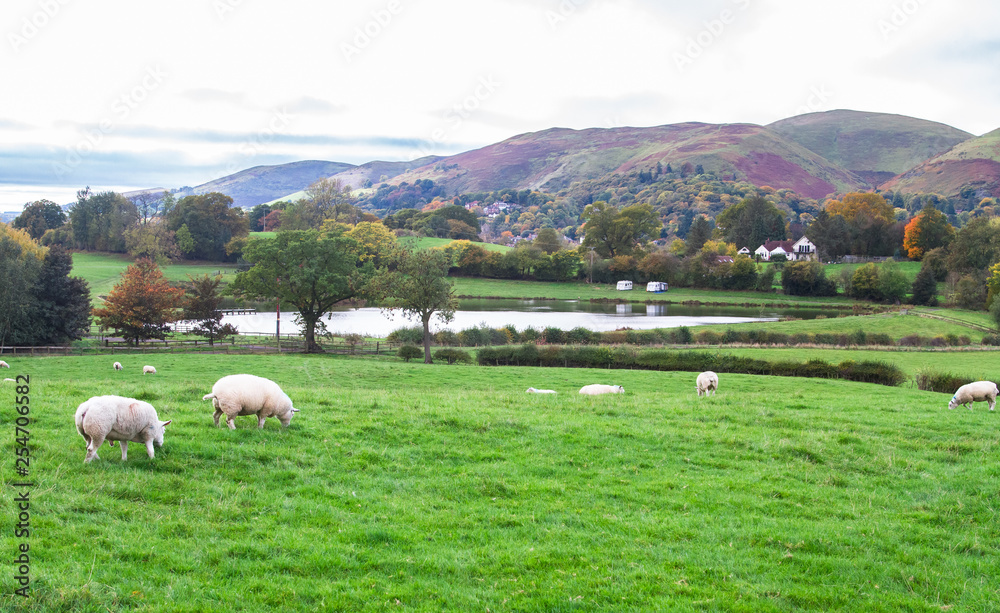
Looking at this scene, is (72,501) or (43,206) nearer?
(72,501)

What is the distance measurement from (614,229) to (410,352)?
337 ft

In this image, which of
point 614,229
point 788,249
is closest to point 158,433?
point 614,229

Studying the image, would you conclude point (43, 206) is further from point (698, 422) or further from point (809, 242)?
point (809, 242)

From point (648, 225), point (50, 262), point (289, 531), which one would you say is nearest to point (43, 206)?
point (50, 262)

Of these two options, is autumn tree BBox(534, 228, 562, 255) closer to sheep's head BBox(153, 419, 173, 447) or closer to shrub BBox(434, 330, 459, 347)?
shrub BBox(434, 330, 459, 347)

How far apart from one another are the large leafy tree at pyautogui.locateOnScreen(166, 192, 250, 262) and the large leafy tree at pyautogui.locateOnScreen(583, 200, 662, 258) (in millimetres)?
75748

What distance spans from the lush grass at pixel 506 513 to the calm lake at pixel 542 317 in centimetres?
4756

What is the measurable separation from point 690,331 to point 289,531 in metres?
51.1

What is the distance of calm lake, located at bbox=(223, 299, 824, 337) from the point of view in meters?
66.3

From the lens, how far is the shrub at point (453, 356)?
133 feet

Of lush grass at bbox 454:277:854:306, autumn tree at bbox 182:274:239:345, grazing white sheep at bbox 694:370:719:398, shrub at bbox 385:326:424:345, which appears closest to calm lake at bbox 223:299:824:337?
lush grass at bbox 454:277:854:306

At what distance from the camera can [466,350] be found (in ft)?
137

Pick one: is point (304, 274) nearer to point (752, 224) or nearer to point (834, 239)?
point (834, 239)

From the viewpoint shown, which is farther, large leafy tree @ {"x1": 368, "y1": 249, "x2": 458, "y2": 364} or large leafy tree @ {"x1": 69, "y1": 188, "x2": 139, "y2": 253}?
large leafy tree @ {"x1": 69, "y1": 188, "x2": 139, "y2": 253}
